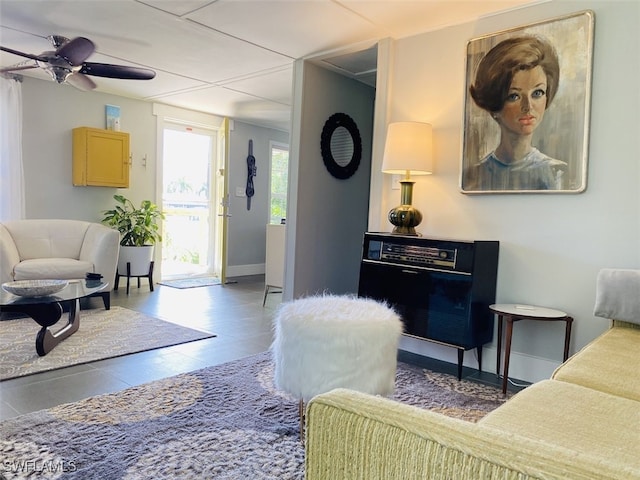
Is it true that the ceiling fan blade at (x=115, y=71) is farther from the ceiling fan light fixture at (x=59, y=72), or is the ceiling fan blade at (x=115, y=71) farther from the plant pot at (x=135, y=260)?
the plant pot at (x=135, y=260)

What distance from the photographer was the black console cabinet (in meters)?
2.66

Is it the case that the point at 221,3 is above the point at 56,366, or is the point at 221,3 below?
above

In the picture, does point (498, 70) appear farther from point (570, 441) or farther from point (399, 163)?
point (570, 441)

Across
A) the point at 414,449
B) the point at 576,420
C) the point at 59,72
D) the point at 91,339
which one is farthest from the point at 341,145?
the point at 414,449

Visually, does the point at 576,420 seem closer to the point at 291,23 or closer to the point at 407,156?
the point at 407,156

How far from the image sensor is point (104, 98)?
17.4ft

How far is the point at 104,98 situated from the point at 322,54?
298 cm

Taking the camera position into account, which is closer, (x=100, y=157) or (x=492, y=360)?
(x=492, y=360)

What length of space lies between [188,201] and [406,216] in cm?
416

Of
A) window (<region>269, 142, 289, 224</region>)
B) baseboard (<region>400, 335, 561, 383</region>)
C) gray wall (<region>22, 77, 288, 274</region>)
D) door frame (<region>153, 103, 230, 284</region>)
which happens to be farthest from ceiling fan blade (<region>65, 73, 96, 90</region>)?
window (<region>269, 142, 289, 224</region>)

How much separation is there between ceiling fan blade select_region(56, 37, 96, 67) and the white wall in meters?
2.06

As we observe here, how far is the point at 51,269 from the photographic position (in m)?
4.02

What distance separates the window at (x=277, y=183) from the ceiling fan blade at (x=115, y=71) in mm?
3713

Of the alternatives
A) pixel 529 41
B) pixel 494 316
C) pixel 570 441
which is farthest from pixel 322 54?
pixel 570 441
